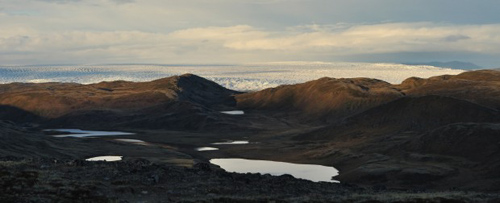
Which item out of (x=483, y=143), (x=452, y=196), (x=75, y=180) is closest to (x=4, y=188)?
(x=75, y=180)

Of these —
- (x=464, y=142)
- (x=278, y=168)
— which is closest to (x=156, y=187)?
(x=278, y=168)

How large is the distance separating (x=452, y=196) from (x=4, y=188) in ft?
140

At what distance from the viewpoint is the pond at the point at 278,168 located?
13764cm

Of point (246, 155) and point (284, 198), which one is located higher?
point (284, 198)

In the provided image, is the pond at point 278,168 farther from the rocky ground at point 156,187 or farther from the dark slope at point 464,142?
the rocky ground at point 156,187

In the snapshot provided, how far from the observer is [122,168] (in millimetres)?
77062

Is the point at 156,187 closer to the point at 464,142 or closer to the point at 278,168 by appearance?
the point at 278,168

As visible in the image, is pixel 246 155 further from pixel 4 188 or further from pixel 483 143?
pixel 4 188

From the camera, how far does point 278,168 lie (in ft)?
497

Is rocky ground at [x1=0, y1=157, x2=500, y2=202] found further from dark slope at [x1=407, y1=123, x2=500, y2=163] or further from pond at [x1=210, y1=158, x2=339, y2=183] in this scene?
dark slope at [x1=407, y1=123, x2=500, y2=163]

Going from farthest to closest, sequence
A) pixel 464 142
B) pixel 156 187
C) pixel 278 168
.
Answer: pixel 464 142
pixel 278 168
pixel 156 187

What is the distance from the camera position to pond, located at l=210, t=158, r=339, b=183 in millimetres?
137637

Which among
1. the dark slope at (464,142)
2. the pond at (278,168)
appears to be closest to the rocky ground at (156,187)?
the pond at (278,168)

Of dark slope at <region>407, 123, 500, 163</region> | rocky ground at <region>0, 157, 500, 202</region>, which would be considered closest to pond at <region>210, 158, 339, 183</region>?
dark slope at <region>407, 123, 500, 163</region>
